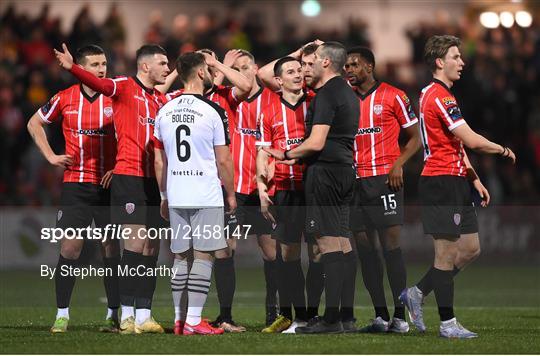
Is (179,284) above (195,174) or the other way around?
the other way around

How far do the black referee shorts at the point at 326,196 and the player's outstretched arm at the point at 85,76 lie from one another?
195 cm

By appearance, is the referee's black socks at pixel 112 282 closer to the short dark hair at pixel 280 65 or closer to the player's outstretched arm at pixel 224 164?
the player's outstretched arm at pixel 224 164

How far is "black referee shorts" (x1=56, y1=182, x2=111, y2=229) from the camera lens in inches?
414

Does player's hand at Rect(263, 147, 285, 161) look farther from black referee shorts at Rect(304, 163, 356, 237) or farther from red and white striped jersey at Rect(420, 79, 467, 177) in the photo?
red and white striped jersey at Rect(420, 79, 467, 177)

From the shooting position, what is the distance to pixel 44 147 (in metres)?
10.5

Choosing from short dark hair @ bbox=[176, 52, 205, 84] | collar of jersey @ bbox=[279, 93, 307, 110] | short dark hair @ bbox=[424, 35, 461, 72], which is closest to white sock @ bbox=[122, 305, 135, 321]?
short dark hair @ bbox=[176, 52, 205, 84]

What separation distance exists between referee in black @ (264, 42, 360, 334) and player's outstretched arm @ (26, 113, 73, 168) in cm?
200

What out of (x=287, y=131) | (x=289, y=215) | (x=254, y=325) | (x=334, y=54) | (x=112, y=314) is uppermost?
(x=334, y=54)

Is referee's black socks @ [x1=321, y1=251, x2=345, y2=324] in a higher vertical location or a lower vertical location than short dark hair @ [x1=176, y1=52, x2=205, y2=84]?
lower

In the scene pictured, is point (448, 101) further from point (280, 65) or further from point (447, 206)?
point (280, 65)

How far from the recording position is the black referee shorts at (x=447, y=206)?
9531 mm

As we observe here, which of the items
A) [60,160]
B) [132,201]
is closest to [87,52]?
[60,160]

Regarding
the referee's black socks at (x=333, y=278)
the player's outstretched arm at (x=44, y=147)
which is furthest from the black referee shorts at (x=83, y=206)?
the referee's black socks at (x=333, y=278)

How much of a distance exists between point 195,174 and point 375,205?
1.82m
